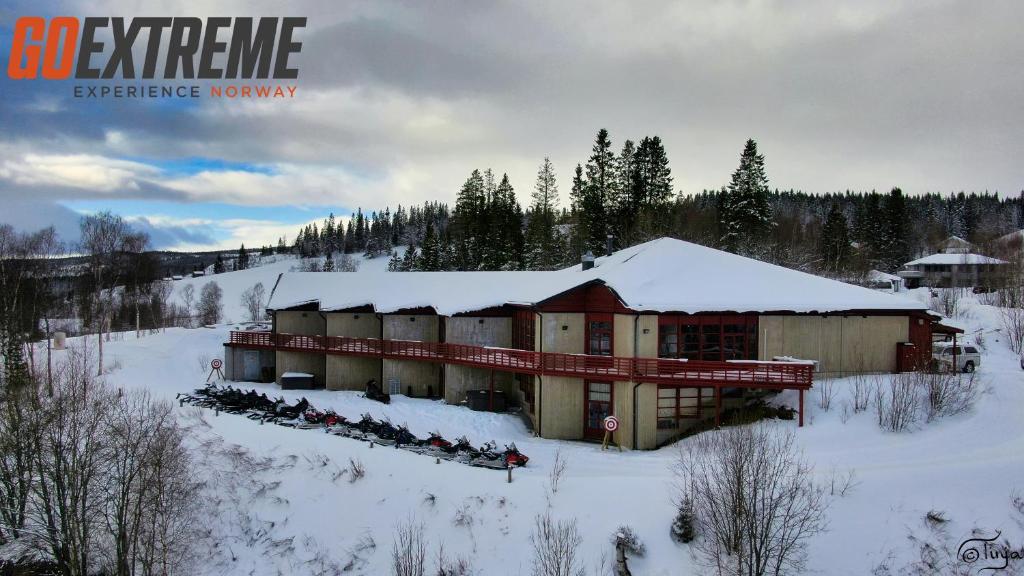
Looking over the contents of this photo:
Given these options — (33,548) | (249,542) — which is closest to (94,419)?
(33,548)

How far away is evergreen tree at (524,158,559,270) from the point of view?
59375mm

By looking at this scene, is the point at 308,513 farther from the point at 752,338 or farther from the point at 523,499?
the point at 752,338

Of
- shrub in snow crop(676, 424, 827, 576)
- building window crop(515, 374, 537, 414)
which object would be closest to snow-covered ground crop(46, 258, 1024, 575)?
shrub in snow crop(676, 424, 827, 576)

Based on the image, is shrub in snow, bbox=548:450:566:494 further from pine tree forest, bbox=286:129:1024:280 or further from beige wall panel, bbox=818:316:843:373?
pine tree forest, bbox=286:129:1024:280

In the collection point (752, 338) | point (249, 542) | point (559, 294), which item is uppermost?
point (559, 294)

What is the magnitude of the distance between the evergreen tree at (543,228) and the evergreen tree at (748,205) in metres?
16.8

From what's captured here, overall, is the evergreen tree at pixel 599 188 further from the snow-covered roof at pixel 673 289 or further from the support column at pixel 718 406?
the support column at pixel 718 406

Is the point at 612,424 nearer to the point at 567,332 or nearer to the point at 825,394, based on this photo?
the point at 567,332

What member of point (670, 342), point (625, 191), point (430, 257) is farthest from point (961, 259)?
point (430, 257)

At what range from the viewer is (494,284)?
3581 cm

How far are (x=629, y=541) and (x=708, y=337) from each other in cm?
1125

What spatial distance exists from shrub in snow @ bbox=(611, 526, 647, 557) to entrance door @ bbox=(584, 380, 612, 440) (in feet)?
30.0

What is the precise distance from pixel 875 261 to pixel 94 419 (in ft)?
256

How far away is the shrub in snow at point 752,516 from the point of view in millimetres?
13945
